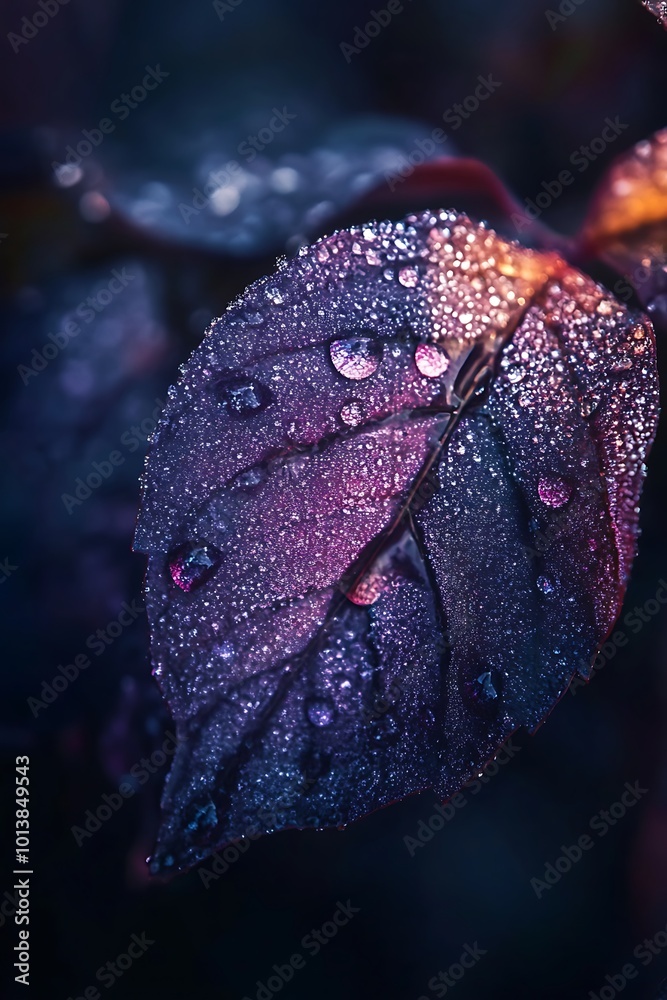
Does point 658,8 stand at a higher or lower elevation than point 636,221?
higher

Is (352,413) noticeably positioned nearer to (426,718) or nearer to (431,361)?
(431,361)

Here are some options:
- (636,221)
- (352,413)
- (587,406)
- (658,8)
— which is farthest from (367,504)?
(658,8)

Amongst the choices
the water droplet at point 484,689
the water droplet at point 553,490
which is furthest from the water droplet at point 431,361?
the water droplet at point 484,689

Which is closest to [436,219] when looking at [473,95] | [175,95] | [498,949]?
[473,95]

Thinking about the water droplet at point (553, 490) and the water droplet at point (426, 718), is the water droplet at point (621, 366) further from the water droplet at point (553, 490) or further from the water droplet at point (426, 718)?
the water droplet at point (426, 718)

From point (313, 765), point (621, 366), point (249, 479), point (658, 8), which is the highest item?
point (658, 8)

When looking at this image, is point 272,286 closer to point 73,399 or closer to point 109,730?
point 73,399
